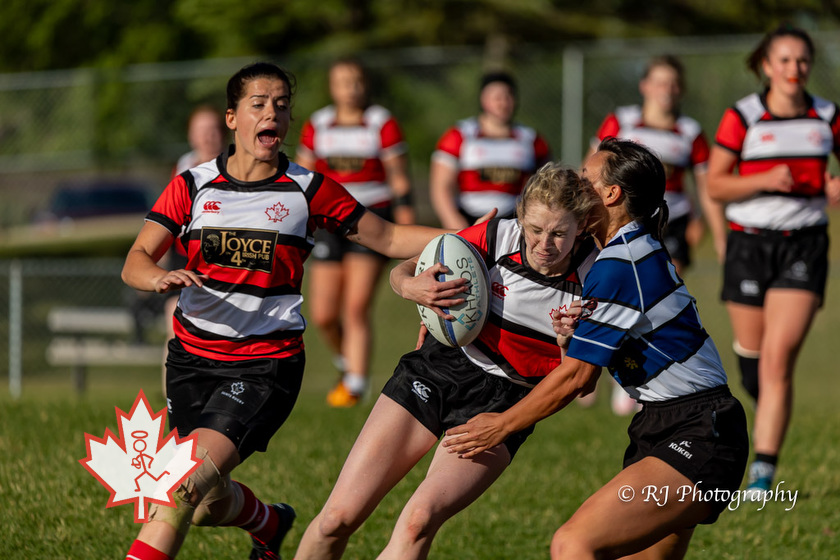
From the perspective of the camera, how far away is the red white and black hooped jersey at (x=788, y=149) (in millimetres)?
6258

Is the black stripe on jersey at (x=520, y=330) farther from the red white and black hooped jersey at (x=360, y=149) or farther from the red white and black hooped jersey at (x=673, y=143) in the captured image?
the red white and black hooped jersey at (x=360, y=149)

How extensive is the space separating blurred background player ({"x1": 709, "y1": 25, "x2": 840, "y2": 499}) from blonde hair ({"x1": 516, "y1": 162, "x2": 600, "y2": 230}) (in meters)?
2.51

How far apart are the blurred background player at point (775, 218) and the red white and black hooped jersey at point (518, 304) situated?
2356 mm

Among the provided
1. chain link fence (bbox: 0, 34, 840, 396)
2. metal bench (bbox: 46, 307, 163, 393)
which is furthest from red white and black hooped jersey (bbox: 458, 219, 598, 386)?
chain link fence (bbox: 0, 34, 840, 396)

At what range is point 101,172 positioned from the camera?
19391 millimetres

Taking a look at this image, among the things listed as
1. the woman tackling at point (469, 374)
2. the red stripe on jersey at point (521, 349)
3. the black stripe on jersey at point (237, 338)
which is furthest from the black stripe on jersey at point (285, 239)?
the red stripe on jersey at point (521, 349)

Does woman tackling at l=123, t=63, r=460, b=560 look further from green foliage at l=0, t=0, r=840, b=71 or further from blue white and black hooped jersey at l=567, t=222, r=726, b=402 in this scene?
green foliage at l=0, t=0, r=840, b=71

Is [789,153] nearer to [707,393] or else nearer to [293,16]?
[707,393]

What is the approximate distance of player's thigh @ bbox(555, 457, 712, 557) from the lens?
11.4 ft

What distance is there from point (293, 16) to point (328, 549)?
17.7m

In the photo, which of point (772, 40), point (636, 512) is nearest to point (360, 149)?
point (772, 40)

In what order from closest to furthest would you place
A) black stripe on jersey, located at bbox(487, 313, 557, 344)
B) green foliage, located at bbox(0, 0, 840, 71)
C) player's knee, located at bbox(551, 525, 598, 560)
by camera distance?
player's knee, located at bbox(551, 525, 598, 560), black stripe on jersey, located at bbox(487, 313, 557, 344), green foliage, located at bbox(0, 0, 840, 71)

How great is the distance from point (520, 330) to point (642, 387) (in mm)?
550

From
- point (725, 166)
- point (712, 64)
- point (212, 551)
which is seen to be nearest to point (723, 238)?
point (725, 166)
